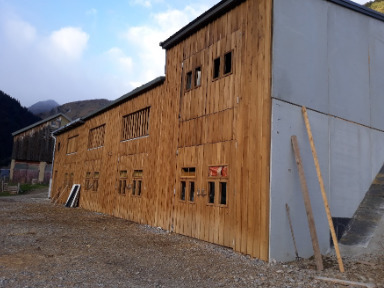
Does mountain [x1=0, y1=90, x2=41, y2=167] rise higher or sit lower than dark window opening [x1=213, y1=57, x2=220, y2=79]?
higher

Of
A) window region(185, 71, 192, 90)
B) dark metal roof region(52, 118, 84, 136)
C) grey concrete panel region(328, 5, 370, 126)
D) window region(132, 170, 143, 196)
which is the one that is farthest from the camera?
dark metal roof region(52, 118, 84, 136)

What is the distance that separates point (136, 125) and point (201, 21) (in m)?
6.88

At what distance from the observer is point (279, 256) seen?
25.6 feet

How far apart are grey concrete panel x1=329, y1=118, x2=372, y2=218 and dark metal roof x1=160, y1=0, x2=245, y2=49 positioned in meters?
5.04

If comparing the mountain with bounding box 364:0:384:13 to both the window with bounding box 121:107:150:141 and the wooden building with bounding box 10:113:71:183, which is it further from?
the wooden building with bounding box 10:113:71:183

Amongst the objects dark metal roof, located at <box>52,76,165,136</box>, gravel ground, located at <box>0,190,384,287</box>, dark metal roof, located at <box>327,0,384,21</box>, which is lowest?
gravel ground, located at <box>0,190,384,287</box>

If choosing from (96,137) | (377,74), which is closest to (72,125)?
(96,137)

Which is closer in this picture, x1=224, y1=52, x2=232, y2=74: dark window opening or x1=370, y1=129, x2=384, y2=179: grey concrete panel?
x1=224, y1=52, x2=232, y2=74: dark window opening

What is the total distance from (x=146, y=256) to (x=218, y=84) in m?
5.87

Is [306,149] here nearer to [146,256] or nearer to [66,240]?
[146,256]

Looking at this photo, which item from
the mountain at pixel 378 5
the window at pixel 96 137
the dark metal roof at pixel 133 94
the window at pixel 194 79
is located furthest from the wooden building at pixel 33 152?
the mountain at pixel 378 5

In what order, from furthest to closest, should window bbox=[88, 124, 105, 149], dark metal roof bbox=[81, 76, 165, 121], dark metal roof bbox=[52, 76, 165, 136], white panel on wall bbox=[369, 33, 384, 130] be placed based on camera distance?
window bbox=[88, 124, 105, 149] < dark metal roof bbox=[52, 76, 165, 136] < dark metal roof bbox=[81, 76, 165, 121] < white panel on wall bbox=[369, 33, 384, 130]

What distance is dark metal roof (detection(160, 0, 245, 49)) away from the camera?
1032 centimetres

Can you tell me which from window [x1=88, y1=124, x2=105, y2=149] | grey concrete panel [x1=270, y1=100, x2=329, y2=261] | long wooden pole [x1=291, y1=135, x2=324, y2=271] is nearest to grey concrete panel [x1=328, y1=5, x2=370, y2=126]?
grey concrete panel [x1=270, y1=100, x2=329, y2=261]
